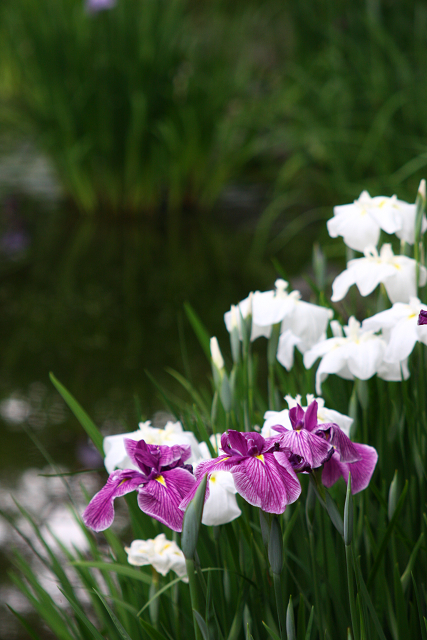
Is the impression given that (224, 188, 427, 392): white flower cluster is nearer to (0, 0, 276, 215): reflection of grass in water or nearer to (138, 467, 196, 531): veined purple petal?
(138, 467, 196, 531): veined purple petal

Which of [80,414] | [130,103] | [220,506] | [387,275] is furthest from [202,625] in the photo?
[130,103]

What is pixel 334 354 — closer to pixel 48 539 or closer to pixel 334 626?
pixel 334 626

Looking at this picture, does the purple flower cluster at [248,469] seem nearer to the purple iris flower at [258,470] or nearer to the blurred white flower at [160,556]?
the purple iris flower at [258,470]

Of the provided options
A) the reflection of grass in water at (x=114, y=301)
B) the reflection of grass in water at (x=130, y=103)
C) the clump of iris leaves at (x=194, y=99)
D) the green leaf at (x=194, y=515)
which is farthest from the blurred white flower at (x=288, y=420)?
the reflection of grass in water at (x=130, y=103)

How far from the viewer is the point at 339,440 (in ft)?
1.48

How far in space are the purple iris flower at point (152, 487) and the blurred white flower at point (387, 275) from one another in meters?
0.31

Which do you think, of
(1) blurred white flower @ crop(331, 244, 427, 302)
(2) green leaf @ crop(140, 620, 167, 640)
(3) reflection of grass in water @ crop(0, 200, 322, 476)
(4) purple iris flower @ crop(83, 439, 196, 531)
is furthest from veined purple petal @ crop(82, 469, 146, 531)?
(3) reflection of grass in water @ crop(0, 200, 322, 476)

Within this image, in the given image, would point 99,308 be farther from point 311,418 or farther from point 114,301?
point 311,418

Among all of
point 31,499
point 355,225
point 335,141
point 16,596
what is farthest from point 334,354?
point 335,141

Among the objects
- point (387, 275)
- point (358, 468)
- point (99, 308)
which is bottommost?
point (358, 468)

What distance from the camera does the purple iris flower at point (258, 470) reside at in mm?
392

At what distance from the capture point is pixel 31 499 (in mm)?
1049

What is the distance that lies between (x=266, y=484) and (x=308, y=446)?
0.14 feet

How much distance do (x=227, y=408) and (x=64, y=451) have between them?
69cm
